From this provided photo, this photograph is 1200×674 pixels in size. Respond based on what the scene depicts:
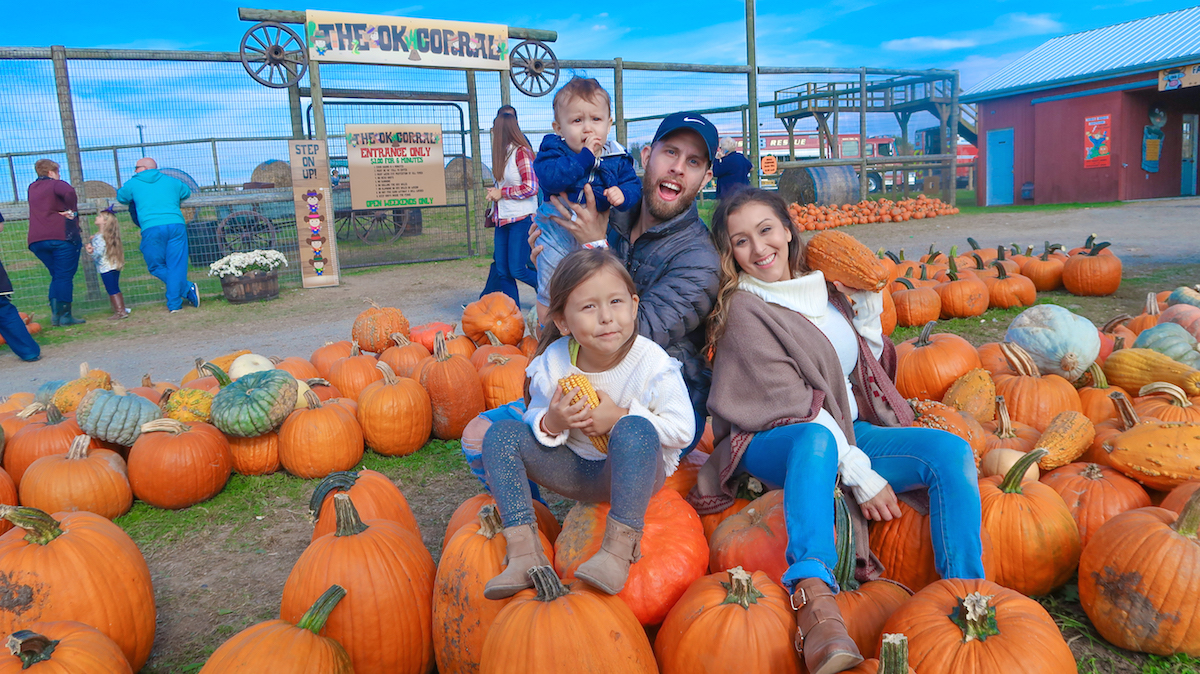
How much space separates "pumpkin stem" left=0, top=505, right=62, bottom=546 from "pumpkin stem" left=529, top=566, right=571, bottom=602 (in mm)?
1542

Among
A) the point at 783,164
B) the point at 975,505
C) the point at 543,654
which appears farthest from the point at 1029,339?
the point at 783,164

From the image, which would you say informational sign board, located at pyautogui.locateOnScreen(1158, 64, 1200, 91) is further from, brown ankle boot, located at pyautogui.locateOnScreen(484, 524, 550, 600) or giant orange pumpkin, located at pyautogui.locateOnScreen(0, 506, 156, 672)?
giant orange pumpkin, located at pyautogui.locateOnScreen(0, 506, 156, 672)

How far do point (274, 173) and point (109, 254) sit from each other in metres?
3.28

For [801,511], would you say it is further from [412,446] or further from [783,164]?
[783,164]

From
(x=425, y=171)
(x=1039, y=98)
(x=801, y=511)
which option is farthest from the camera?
(x=1039, y=98)

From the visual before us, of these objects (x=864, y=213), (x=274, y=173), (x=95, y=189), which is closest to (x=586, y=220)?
(x=274, y=173)

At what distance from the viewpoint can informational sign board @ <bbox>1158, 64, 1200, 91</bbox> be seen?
17.6m

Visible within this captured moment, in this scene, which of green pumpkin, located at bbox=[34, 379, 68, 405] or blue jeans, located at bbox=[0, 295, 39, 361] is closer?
green pumpkin, located at bbox=[34, 379, 68, 405]

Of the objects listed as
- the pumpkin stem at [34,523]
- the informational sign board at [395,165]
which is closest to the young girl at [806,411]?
the pumpkin stem at [34,523]

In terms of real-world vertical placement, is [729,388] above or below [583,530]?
above

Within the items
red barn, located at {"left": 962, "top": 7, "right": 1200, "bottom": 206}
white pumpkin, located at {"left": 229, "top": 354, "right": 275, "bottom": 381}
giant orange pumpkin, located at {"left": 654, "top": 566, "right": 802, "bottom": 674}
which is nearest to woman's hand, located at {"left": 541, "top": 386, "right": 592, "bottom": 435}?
giant orange pumpkin, located at {"left": 654, "top": 566, "right": 802, "bottom": 674}

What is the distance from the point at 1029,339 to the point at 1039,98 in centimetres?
2122

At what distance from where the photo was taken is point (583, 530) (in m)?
2.13

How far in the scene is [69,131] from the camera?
898cm
